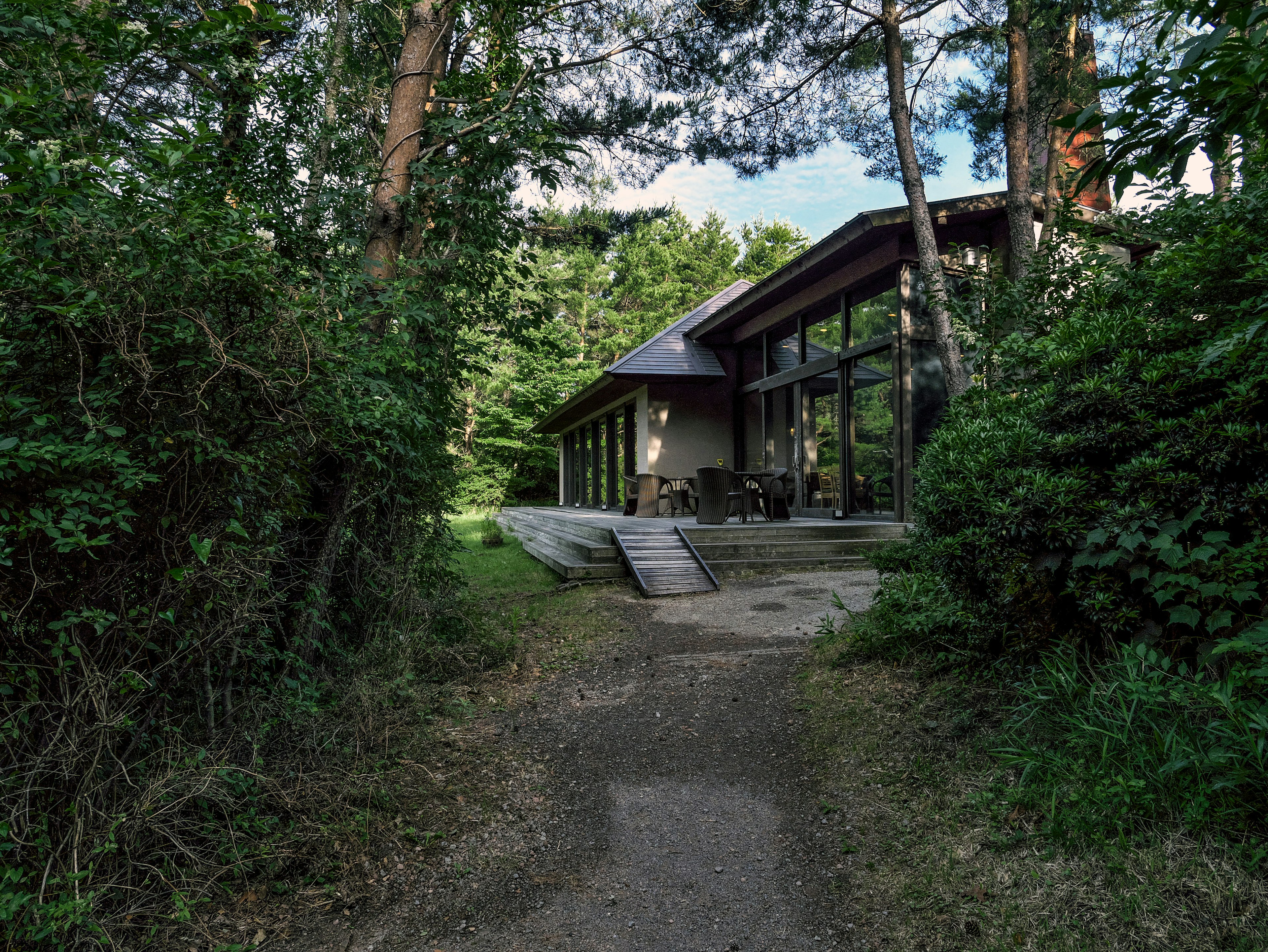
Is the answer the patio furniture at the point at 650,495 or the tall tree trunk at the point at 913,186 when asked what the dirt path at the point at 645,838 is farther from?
the patio furniture at the point at 650,495

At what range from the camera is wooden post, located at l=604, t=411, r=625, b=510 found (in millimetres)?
18156

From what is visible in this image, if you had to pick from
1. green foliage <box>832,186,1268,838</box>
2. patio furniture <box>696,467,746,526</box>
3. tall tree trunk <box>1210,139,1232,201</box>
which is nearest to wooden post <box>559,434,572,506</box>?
patio furniture <box>696,467,746,526</box>

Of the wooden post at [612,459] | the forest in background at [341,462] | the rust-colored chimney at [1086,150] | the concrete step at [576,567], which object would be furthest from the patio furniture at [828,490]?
the forest in background at [341,462]

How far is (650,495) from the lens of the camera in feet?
43.1

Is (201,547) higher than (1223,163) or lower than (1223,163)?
lower

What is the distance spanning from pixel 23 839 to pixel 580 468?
20076 millimetres

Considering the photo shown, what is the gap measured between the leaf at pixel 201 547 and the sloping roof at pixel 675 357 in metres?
11.4

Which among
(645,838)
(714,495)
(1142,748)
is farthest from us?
(714,495)

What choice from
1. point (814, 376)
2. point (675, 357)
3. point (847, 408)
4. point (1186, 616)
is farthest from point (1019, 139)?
point (675, 357)

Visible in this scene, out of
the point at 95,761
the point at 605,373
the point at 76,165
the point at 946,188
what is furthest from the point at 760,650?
the point at 605,373

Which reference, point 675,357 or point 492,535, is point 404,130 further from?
point 492,535

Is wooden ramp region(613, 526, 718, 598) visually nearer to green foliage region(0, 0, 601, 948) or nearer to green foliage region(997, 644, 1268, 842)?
green foliage region(0, 0, 601, 948)

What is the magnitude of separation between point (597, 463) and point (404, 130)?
51.2 ft

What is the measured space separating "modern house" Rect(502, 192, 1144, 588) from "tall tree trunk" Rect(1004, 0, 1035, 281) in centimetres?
36
